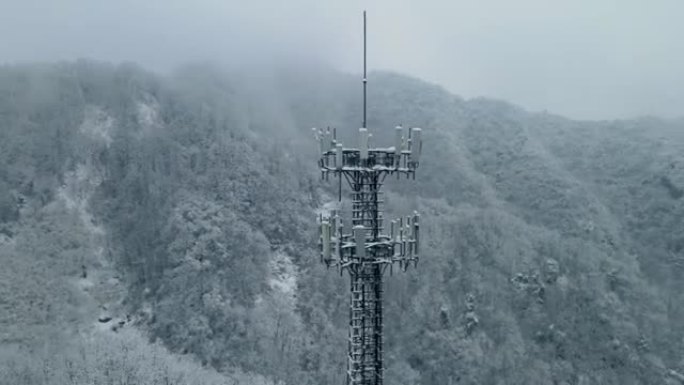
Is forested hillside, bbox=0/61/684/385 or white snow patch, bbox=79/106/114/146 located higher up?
white snow patch, bbox=79/106/114/146

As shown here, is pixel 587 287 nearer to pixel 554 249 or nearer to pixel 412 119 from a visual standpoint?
pixel 554 249

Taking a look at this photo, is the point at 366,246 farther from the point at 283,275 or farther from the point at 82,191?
the point at 82,191

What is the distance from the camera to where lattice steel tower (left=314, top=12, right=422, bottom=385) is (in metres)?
11.4

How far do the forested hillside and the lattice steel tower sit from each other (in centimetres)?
3045

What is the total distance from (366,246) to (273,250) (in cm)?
5076

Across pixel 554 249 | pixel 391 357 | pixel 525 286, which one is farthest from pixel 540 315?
pixel 391 357

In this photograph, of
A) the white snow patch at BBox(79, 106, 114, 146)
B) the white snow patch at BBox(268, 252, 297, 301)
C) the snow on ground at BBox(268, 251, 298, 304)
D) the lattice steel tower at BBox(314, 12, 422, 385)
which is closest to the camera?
the lattice steel tower at BBox(314, 12, 422, 385)

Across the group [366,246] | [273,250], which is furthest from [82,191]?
[366,246]

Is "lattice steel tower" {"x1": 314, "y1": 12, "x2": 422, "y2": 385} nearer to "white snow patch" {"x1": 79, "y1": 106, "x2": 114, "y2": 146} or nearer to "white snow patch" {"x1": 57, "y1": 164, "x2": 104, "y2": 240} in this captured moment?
"white snow patch" {"x1": 57, "y1": 164, "x2": 104, "y2": 240}

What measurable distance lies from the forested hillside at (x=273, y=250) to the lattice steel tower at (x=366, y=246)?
30.5 metres

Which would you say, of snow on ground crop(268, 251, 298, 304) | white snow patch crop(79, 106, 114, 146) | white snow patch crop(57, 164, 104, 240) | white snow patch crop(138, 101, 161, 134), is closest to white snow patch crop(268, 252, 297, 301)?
snow on ground crop(268, 251, 298, 304)

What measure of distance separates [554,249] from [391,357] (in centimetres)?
2231

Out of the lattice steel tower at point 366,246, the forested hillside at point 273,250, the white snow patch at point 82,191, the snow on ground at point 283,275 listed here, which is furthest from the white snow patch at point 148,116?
the lattice steel tower at point 366,246

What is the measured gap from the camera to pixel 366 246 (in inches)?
444
